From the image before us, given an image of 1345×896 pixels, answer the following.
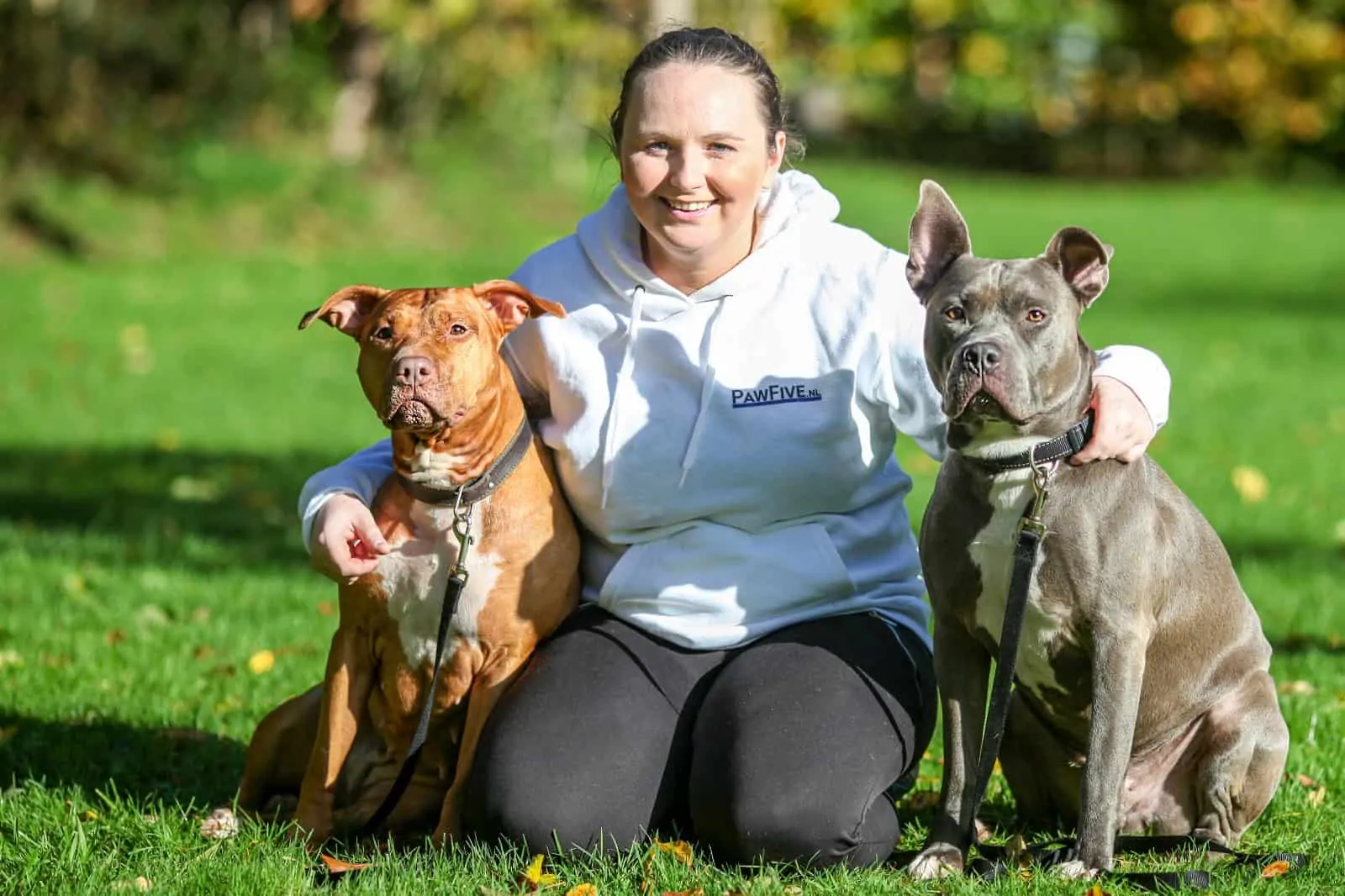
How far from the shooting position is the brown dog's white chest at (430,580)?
3.95 m

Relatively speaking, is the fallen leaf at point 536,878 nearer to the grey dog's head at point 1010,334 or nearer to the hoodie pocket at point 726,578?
the hoodie pocket at point 726,578

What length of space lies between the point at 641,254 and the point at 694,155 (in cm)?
38

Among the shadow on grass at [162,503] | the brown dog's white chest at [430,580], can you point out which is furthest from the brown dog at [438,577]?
the shadow on grass at [162,503]

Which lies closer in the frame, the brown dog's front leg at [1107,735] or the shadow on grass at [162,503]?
the brown dog's front leg at [1107,735]

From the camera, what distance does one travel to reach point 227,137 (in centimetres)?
1714

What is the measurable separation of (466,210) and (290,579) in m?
11.2

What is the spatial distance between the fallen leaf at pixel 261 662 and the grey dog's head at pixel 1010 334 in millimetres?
2891

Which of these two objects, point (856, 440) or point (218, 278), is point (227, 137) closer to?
point (218, 278)

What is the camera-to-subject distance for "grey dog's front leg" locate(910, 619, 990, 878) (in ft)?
12.7

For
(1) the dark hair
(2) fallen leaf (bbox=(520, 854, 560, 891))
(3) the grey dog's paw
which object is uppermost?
(1) the dark hair

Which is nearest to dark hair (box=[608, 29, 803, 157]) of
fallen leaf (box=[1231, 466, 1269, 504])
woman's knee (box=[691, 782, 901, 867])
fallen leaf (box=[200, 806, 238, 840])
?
woman's knee (box=[691, 782, 901, 867])

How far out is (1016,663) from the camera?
385 centimetres

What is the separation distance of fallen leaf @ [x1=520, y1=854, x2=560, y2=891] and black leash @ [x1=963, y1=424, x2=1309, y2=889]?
968 mm

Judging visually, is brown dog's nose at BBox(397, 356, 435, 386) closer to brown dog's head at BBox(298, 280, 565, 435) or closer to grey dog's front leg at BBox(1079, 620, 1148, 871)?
brown dog's head at BBox(298, 280, 565, 435)
